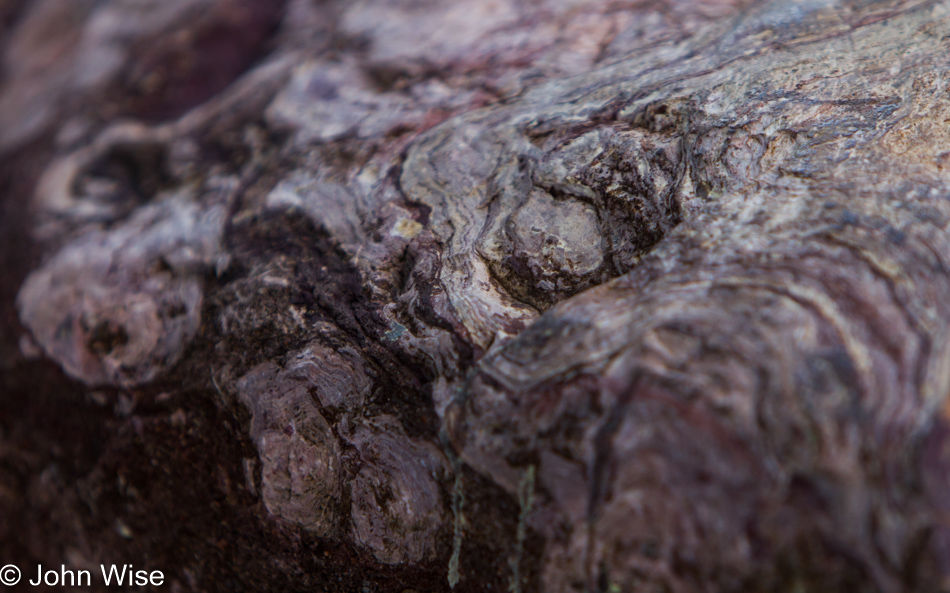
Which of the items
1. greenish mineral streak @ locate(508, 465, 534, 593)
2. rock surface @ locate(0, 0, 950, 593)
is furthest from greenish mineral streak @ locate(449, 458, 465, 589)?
greenish mineral streak @ locate(508, 465, 534, 593)

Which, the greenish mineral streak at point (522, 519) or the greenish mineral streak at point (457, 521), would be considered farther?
the greenish mineral streak at point (457, 521)

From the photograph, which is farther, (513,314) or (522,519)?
(513,314)

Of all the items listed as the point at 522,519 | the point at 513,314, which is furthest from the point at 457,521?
the point at 513,314

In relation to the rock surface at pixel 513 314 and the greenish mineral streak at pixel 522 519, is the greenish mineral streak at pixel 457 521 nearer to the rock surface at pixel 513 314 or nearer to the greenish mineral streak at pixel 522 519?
the rock surface at pixel 513 314

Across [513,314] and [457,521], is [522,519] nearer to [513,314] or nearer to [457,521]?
[457,521]

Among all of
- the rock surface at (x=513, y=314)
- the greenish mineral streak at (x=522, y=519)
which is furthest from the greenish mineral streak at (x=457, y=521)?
the greenish mineral streak at (x=522, y=519)

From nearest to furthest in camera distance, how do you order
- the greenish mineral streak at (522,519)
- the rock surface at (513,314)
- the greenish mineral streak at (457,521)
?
the rock surface at (513,314) < the greenish mineral streak at (522,519) < the greenish mineral streak at (457,521)
